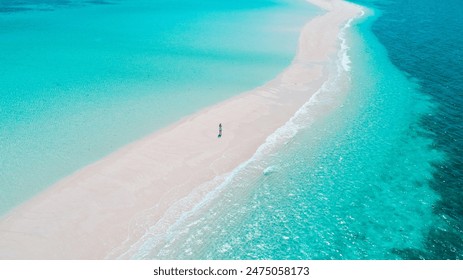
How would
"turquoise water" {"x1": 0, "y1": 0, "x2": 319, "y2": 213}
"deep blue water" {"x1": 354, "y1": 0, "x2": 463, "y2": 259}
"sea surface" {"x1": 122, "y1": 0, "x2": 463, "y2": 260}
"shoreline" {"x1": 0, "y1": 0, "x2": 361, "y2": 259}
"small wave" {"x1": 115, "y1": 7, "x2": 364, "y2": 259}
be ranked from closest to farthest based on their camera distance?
1. "shoreline" {"x1": 0, "y1": 0, "x2": 361, "y2": 259}
2. "small wave" {"x1": 115, "y1": 7, "x2": 364, "y2": 259}
3. "sea surface" {"x1": 122, "y1": 0, "x2": 463, "y2": 260}
4. "deep blue water" {"x1": 354, "y1": 0, "x2": 463, "y2": 259}
5. "turquoise water" {"x1": 0, "y1": 0, "x2": 319, "y2": 213}

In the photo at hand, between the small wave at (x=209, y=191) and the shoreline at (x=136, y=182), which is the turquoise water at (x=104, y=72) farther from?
the small wave at (x=209, y=191)

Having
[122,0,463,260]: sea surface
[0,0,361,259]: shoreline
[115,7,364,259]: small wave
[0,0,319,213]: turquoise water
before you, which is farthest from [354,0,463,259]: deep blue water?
[0,0,319,213]: turquoise water

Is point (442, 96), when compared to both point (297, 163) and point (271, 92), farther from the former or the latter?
point (297, 163)

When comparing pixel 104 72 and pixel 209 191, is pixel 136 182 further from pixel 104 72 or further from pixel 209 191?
pixel 104 72

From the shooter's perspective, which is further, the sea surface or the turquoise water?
the turquoise water

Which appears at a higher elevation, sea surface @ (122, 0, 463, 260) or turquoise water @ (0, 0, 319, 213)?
turquoise water @ (0, 0, 319, 213)

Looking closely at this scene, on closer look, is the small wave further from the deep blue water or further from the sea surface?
the deep blue water

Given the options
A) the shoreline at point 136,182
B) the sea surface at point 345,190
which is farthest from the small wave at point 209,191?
the shoreline at point 136,182
